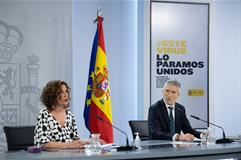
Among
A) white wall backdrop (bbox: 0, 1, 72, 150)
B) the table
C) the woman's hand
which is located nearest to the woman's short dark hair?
the woman's hand

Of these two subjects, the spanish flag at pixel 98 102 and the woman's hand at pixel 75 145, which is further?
the spanish flag at pixel 98 102

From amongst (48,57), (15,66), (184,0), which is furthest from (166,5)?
(15,66)

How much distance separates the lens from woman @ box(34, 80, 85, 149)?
136 inches

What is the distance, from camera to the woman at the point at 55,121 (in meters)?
3.46

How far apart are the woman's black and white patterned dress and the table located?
31cm

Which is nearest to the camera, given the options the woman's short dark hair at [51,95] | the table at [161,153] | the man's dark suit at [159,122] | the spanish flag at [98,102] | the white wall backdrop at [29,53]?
the table at [161,153]

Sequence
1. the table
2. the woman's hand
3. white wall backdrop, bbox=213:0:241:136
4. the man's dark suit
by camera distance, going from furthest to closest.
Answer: white wall backdrop, bbox=213:0:241:136 < the man's dark suit < the woman's hand < the table

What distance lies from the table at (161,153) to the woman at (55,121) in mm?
307

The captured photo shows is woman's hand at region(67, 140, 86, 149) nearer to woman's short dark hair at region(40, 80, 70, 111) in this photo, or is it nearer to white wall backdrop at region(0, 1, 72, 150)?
woman's short dark hair at region(40, 80, 70, 111)

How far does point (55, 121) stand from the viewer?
356 cm

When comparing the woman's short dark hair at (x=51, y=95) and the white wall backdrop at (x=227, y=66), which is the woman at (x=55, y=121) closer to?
the woman's short dark hair at (x=51, y=95)

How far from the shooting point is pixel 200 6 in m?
5.82

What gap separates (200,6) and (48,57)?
220cm

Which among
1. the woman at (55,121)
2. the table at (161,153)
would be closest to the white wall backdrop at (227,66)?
the table at (161,153)
